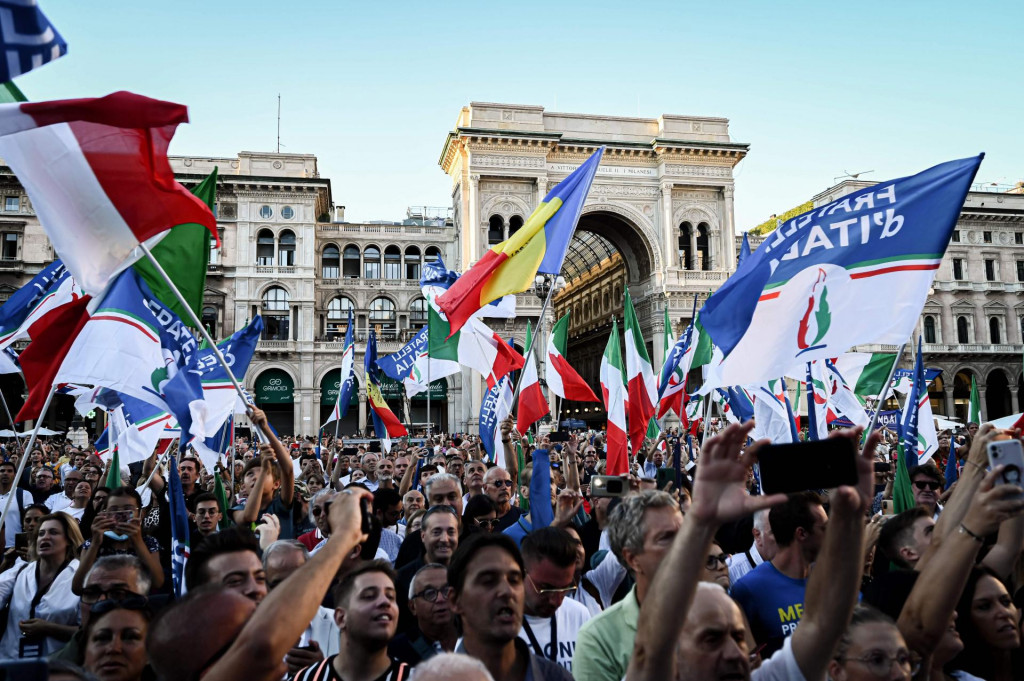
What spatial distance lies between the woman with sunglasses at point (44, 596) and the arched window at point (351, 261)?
4238 cm

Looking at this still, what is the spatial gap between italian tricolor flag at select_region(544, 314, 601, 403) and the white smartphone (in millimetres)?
10685

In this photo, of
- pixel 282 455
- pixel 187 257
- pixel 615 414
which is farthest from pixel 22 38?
pixel 615 414

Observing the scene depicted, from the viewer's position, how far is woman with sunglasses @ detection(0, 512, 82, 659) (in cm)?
476

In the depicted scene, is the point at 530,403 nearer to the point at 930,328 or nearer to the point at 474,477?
the point at 474,477

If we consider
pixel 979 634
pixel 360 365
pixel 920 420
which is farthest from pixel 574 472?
pixel 360 365

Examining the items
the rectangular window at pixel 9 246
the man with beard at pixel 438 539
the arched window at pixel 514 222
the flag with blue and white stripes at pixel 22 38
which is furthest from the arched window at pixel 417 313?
the flag with blue and white stripes at pixel 22 38

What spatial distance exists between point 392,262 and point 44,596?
43212mm

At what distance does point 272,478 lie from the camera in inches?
274

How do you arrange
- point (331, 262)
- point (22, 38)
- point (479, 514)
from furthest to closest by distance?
point (331, 262) < point (479, 514) < point (22, 38)

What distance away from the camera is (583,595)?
15.5 ft

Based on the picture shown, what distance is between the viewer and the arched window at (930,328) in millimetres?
52656

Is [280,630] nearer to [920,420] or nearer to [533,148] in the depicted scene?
[920,420]

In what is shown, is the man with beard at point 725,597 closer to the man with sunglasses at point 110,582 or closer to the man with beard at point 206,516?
the man with sunglasses at point 110,582

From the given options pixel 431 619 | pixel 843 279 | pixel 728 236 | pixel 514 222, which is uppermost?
pixel 514 222
